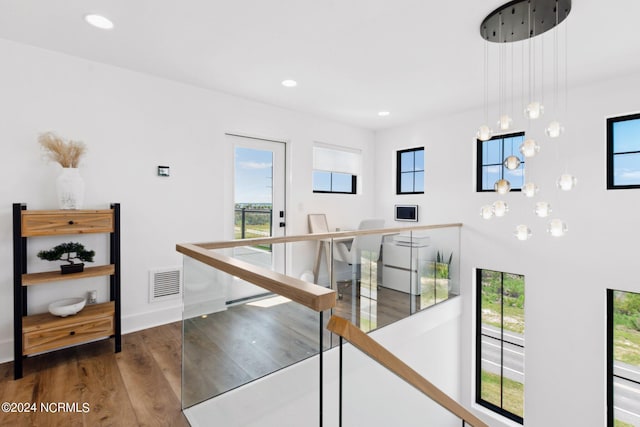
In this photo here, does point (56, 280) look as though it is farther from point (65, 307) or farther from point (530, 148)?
point (530, 148)

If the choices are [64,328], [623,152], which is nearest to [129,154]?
[64,328]

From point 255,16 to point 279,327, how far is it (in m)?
2.15

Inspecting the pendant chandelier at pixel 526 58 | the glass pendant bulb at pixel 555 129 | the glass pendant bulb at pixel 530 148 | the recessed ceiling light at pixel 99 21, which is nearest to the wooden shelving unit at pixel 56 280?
the recessed ceiling light at pixel 99 21

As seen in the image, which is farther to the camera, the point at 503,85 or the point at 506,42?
the point at 503,85

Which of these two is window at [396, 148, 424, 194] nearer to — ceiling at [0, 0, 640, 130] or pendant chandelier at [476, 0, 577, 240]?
ceiling at [0, 0, 640, 130]

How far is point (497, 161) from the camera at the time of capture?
4523 mm

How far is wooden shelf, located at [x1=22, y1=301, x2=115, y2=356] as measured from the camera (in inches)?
94.7

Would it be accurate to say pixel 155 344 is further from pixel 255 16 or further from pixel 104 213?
pixel 255 16

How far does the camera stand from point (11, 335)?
105 inches

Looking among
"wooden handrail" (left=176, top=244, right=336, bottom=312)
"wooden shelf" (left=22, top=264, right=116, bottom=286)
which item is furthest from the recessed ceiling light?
"wooden handrail" (left=176, top=244, right=336, bottom=312)

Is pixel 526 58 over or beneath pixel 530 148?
over

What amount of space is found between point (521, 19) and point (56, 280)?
13.3ft

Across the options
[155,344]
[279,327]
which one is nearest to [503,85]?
[279,327]

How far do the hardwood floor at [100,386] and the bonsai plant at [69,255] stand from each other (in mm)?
735
